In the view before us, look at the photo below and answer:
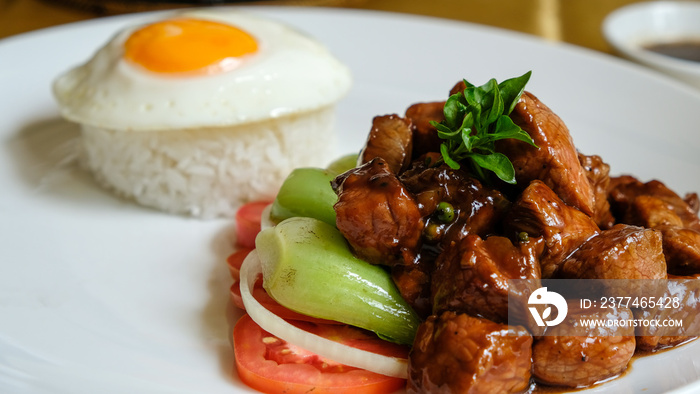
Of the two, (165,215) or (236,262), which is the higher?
(236,262)

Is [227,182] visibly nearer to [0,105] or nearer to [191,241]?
[191,241]

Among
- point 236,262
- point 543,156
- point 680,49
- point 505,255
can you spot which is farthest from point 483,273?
point 680,49

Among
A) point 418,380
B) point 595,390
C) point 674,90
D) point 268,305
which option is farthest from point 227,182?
point 674,90

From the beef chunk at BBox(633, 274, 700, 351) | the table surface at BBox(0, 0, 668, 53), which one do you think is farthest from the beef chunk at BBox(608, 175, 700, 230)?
Answer: the table surface at BBox(0, 0, 668, 53)

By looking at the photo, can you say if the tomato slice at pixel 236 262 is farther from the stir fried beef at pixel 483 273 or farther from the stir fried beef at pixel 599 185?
the stir fried beef at pixel 599 185

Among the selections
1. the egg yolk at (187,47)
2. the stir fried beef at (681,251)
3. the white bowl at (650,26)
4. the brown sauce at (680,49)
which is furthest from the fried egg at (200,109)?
the brown sauce at (680,49)

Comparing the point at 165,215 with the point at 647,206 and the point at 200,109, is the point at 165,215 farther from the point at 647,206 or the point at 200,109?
the point at 647,206
